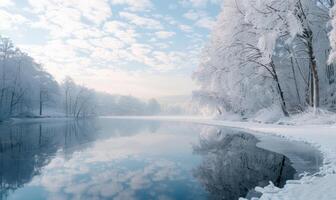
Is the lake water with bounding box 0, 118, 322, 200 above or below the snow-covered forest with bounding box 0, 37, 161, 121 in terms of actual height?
below

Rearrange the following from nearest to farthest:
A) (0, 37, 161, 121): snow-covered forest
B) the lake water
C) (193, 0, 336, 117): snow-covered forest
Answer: the lake water, (193, 0, 336, 117): snow-covered forest, (0, 37, 161, 121): snow-covered forest

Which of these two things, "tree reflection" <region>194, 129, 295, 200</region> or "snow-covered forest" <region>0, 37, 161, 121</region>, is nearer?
"tree reflection" <region>194, 129, 295, 200</region>

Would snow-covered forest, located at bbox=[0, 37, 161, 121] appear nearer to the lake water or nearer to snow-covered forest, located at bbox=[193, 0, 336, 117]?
snow-covered forest, located at bbox=[193, 0, 336, 117]

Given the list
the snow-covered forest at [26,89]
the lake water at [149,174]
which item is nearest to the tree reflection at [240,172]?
the lake water at [149,174]

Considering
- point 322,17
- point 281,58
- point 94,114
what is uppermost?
point 322,17

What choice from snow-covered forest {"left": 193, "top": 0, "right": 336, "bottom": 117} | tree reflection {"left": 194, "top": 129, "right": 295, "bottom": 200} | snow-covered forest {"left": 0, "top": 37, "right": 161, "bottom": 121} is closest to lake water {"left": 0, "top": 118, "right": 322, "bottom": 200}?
tree reflection {"left": 194, "top": 129, "right": 295, "bottom": 200}

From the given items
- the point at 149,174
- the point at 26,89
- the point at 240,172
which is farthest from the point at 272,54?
the point at 26,89

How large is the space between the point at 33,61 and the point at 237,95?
6219 centimetres

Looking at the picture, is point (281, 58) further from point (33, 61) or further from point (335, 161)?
point (33, 61)

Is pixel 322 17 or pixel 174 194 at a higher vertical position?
pixel 322 17

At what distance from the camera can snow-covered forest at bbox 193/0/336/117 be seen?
64.8 ft

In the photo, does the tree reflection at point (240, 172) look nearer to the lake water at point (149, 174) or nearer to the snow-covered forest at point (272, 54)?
the lake water at point (149, 174)

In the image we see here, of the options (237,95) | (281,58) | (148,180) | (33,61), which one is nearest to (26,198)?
(148,180)

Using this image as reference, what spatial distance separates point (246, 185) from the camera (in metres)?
6.89
